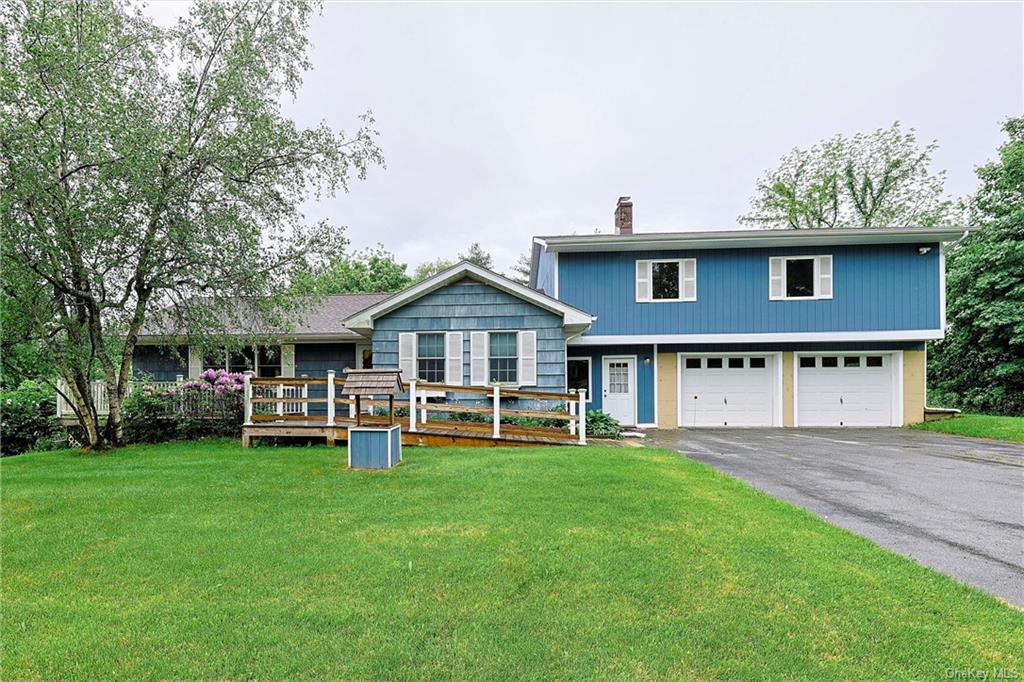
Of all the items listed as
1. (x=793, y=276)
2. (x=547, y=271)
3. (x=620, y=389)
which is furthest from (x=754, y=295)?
(x=547, y=271)

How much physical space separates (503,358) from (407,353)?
7.83 feet

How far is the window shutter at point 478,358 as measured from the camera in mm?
12227

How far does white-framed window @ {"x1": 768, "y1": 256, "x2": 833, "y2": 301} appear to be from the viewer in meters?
14.2

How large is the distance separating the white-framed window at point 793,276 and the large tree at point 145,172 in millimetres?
11233

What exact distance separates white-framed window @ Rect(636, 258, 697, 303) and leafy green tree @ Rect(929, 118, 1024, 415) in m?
12.5

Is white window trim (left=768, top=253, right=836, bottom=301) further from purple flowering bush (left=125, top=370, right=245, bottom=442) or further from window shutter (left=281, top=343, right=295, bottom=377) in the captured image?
purple flowering bush (left=125, top=370, right=245, bottom=442)

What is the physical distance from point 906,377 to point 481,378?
12.1m

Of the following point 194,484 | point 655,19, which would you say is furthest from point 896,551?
point 655,19

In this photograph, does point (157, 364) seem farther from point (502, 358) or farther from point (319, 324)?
point (502, 358)

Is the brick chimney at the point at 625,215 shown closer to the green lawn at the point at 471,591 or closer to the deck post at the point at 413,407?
the deck post at the point at 413,407

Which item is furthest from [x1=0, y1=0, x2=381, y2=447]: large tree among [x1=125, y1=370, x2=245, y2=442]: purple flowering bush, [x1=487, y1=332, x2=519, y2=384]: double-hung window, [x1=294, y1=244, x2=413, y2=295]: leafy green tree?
[x1=294, y1=244, x2=413, y2=295]: leafy green tree


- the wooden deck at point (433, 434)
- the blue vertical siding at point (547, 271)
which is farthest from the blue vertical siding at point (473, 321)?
the blue vertical siding at point (547, 271)

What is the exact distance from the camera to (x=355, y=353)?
15.1 metres

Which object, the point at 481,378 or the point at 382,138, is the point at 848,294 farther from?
the point at 382,138
